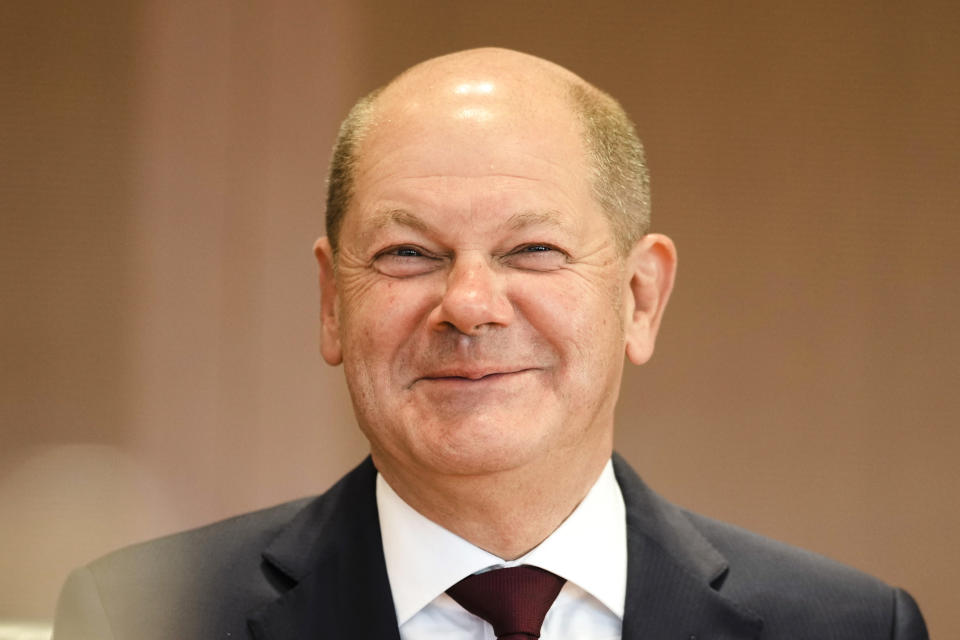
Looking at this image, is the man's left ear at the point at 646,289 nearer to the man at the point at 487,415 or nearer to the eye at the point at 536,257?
the man at the point at 487,415

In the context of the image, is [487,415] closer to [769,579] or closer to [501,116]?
[501,116]

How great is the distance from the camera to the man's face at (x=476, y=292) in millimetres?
1902

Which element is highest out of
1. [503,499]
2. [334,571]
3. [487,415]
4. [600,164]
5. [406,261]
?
[600,164]

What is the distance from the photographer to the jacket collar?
1.99m

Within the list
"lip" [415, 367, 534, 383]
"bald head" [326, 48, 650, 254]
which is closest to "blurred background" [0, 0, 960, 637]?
"bald head" [326, 48, 650, 254]

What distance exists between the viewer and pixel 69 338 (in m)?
1.09

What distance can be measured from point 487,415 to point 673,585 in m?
0.44

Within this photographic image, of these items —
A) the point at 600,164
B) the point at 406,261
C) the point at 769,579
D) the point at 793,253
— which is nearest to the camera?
the point at 406,261

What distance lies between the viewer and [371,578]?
2029 millimetres

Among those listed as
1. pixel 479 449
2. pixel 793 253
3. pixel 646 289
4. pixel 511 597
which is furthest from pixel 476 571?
pixel 793 253

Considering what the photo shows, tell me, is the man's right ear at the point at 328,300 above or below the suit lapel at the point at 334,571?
above

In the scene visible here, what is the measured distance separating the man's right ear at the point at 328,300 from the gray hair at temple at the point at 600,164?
37 mm

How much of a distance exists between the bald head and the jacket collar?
1.46ft

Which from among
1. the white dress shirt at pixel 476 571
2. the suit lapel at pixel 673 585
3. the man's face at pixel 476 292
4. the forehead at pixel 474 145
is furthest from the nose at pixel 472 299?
the suit lapel at pixel 673 585
